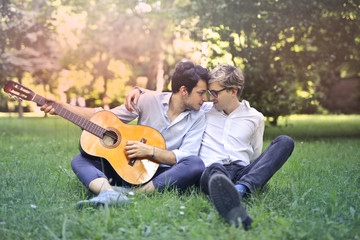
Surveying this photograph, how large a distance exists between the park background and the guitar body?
258 millimetres

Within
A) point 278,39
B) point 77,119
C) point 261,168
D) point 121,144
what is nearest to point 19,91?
point 77,119

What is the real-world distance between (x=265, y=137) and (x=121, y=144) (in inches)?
215

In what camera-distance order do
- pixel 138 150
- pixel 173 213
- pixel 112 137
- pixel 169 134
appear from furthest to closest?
pixel 169 134, pixel 112 137, pixel 138 150, pixel 173 213

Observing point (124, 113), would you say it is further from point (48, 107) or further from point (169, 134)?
point (48, 107)

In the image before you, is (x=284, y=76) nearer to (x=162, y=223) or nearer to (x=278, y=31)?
(x=278, y=31)

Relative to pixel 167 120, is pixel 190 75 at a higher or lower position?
higher

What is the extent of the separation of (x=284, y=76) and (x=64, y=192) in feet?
23.4

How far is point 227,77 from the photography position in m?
3.85

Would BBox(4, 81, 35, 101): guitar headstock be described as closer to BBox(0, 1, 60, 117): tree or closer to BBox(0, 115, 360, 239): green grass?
BBox(0, 115, 360, 239): green grass

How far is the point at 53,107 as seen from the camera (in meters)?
3.60

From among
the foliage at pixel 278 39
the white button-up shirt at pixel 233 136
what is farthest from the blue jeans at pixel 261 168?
the foliage at pixel 278 39

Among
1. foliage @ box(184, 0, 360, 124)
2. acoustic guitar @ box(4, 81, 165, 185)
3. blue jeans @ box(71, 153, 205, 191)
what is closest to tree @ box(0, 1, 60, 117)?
foliage @ box(184, 0, 360, 124)

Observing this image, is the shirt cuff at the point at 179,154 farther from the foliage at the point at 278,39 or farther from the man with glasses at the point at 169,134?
the foliage at the point at 278,39

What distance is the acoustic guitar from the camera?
140 inches
